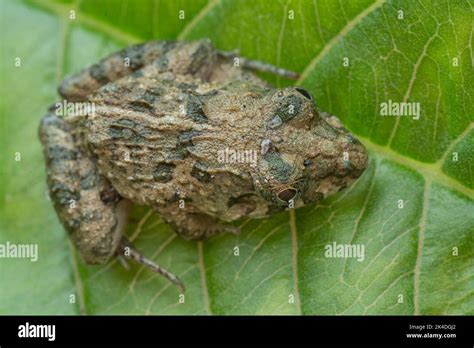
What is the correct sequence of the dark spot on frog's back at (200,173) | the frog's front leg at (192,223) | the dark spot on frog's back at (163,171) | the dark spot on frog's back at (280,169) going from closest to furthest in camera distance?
1. the dark spot on frog's back at (280,169)
2. the dark spot on frog's back at (200,173)
3. the dark spot on frog's back at (163,171)
4. the frog's front leg at (192,223)

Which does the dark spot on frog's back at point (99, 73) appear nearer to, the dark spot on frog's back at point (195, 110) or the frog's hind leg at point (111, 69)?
the frog's hind leg at point (111, 69)

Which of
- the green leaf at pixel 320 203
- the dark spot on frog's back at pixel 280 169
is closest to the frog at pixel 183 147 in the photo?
the dark spot on frog's back at pixel 280 169

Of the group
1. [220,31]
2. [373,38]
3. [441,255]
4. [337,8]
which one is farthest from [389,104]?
[220,31]

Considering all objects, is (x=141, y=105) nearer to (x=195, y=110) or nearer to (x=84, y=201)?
(x=195, y=110)

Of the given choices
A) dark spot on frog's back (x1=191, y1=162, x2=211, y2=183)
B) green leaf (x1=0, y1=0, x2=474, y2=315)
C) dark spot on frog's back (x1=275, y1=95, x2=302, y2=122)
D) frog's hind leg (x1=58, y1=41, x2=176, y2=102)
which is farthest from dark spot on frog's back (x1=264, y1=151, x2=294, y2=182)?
frog's hind leg (x1=58, y1=41, x2=176, y2=102)

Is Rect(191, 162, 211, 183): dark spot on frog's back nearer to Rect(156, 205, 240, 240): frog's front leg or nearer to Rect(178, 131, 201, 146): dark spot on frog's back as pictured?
Rect(178, 131, 201, 146): dark spot on frog's back

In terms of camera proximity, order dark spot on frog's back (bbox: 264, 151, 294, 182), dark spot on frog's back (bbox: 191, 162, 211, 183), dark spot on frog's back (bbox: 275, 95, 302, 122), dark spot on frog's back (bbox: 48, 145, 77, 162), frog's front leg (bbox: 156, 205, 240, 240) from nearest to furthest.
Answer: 1. dark spot on frog's back (bbox: 264, 151, 294, 182)
2. dark spot on frog's back (bbox: 275, 95, 302, 122)
3. dark spot on frog's back (bbox: 191, 162, 211, 183)
4. frog's front leg (bbox: 156, 205, 240, 240)
5. dark spot on frog's back (bbox: 48, 145, 77, 162)

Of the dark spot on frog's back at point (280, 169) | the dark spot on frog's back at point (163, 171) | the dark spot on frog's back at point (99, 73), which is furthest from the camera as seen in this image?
the dark spot on frog's back at point (99, 73)
